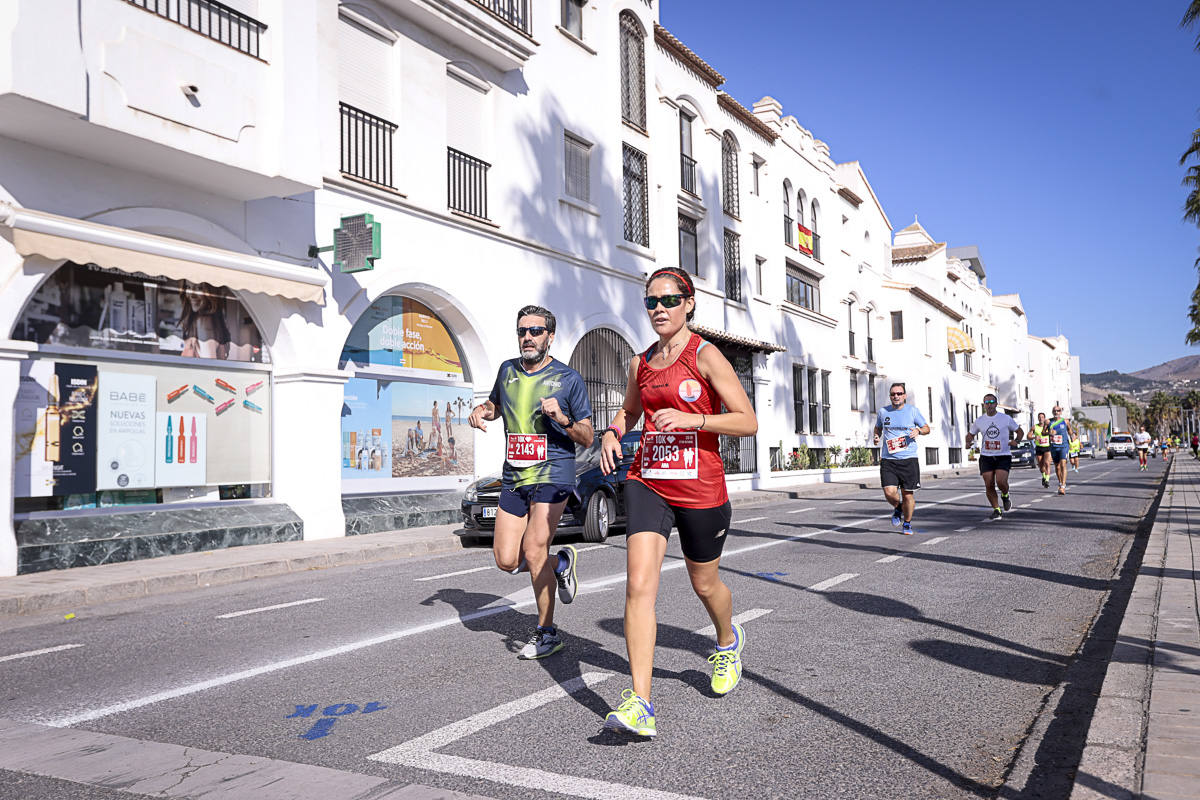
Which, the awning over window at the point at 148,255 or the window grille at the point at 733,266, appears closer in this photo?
the awning over window at the point at 148,255

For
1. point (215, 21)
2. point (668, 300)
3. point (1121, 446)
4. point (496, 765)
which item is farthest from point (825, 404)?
point (1121, 446)

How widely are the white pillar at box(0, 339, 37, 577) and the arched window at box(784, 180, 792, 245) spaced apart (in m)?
27.0

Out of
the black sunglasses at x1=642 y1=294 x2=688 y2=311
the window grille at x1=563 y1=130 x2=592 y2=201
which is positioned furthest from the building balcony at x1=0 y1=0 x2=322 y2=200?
the window grille at x1=563 y1=130 x2=592 y2=201

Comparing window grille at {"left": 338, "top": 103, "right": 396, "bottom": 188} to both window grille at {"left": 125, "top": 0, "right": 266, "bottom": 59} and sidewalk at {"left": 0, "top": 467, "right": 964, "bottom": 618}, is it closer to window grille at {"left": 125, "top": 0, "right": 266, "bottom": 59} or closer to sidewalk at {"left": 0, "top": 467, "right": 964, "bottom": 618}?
Result: window grille at {"left": 125, "top": 0, "right": 266, "bottom": 59}

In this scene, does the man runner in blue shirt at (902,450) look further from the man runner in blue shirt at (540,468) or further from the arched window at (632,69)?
the arched window at (632,69)

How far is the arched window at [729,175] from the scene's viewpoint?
28.8 metres

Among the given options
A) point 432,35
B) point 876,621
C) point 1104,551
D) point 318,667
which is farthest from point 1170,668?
point 432,35

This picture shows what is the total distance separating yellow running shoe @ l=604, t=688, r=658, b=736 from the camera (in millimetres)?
3656

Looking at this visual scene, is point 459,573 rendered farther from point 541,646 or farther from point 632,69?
point 632,69

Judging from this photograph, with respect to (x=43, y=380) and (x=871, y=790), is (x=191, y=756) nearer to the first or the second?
(x=871, y=790)

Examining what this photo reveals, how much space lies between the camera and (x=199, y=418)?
12.2m

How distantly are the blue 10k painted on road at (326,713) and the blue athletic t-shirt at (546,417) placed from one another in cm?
154

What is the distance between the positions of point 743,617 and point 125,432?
8149 millimetres

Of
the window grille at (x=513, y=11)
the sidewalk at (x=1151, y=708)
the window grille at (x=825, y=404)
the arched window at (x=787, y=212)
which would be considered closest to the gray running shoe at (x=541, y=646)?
the sidewalk at (x=1151, y=708)
